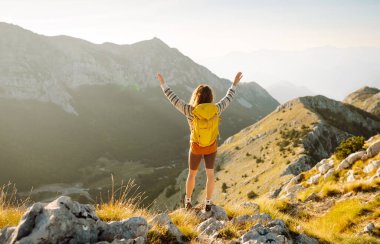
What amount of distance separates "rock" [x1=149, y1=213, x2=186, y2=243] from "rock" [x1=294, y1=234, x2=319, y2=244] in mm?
3149

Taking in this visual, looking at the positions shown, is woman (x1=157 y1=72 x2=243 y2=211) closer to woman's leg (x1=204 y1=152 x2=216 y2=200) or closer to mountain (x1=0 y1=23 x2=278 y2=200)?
woman's leg (x1=204 y1=152 x2=216 y2=200)

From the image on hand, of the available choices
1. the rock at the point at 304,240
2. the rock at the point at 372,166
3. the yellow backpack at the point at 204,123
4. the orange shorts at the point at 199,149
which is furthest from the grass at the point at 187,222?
the rock at the point at 372,166

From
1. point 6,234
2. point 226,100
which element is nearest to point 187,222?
point 226,100

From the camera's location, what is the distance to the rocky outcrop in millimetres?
5331

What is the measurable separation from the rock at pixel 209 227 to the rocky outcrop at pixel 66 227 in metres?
1.77

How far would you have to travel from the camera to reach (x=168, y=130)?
194m

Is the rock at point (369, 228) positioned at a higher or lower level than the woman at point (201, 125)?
lower

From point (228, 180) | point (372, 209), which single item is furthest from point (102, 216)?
point (228, 180)

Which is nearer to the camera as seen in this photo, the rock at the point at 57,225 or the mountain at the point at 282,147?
the rock at the point at 57,225

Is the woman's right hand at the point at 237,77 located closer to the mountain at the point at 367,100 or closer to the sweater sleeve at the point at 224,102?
the sweater sleeve at the point at 224,102

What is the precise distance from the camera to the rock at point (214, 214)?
9168mm

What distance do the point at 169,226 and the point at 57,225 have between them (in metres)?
2.55

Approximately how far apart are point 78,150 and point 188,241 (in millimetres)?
154792

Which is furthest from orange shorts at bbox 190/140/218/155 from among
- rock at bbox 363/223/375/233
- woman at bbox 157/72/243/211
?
rock at bbox 363/223/375/233
